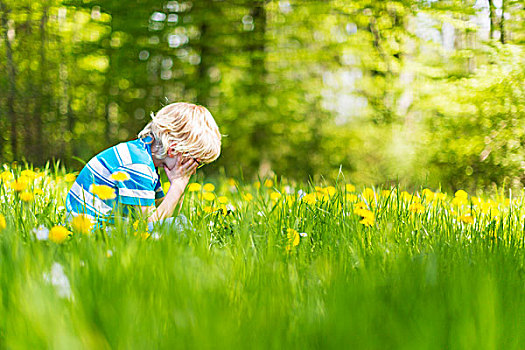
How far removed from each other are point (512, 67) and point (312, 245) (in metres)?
4.51

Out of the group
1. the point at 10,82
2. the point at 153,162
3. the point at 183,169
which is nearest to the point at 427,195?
the point at 183,169

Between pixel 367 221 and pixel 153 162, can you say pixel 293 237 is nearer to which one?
pixel 367 221

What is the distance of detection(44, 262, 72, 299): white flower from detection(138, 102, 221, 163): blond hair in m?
1.28

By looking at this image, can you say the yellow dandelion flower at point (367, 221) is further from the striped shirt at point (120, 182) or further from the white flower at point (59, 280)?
the white flower at point (59, 280)

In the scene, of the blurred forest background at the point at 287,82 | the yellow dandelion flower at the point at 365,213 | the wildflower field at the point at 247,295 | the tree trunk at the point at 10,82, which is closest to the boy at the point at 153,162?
the wildflower field at the point at 247,295

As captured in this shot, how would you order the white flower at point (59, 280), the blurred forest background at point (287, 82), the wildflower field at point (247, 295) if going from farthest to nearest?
the blurred forest background at point (287, 82) < the white flower at point (59, 280) < the wildflower field at point (247, 295)

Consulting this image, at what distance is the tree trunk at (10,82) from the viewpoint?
6.79m

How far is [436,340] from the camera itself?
89 centimetres

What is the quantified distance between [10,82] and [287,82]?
3.93m

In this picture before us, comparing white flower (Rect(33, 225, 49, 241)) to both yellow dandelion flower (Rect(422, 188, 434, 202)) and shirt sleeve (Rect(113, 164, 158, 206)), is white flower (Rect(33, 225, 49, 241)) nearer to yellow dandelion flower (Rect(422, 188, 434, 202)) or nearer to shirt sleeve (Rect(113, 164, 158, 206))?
shirt sleeve (Rect(113, 164, 158, 206))

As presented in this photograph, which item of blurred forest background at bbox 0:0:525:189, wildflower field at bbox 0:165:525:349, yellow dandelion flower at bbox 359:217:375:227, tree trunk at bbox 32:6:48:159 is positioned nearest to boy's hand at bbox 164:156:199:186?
wildflower field at bbox 0:165:525:349

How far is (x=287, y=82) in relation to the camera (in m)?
6.25

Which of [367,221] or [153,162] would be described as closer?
[367,221]

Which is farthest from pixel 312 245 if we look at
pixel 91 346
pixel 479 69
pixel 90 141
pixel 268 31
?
pixel 90 141
